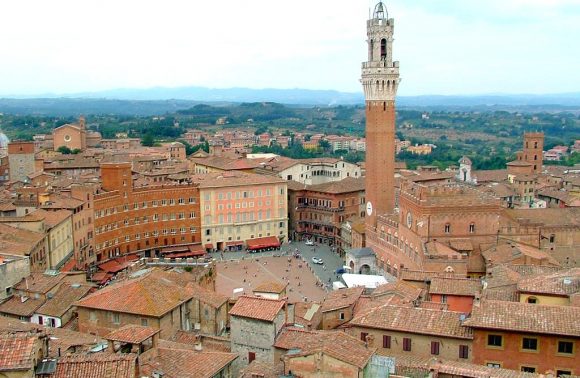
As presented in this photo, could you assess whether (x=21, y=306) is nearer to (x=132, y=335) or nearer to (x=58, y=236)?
(x=132, y=335)

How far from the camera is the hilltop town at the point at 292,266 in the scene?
70.4 feet

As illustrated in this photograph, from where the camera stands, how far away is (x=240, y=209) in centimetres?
7981

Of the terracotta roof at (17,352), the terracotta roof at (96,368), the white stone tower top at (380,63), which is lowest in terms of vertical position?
the terracotta roof at (96,368)

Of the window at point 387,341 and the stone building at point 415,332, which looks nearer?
the stone building at point 415,332

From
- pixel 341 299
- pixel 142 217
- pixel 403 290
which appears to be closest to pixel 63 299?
pixel 341 299

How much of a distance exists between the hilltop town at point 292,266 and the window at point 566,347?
0.25 ft

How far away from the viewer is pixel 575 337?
22.3 metres

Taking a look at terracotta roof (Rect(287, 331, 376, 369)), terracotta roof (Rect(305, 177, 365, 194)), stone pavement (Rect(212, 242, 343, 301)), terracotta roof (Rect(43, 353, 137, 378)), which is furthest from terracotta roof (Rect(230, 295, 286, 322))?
terracotta roof (Rect(305, 177, 365, 194))

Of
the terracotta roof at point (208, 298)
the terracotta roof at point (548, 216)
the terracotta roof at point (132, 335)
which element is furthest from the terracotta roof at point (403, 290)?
the terracotta roof at point (548, 216)

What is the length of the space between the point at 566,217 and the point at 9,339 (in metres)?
55.9

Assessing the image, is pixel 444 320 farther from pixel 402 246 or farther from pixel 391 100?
pixel 391 100

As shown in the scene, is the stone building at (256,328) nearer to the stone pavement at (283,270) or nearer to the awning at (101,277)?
the stone pavement at (283,270)

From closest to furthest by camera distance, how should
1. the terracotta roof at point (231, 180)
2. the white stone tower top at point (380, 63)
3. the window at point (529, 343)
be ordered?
1. the window at point (529, 343)
2. the white stone tower top at point (380, 63)
3. the terracotta roof at point (231, 180)

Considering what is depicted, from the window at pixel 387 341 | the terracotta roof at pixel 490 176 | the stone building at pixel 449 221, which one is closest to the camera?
the window at pixel 387 341
